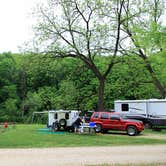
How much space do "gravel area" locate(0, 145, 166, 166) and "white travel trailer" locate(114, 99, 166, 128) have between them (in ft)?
49.7

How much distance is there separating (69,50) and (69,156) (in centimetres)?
1938

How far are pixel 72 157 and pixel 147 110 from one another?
18.9 metres

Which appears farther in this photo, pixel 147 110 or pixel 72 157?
pixel 147 110

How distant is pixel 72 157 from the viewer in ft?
41.9

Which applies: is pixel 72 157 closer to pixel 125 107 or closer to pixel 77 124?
pixel 77 124

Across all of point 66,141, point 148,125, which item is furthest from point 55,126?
point 66,141

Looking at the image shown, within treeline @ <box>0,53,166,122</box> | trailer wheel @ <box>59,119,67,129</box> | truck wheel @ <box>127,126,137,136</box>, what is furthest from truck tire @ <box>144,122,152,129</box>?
trailer wheel @ <box>59,119,67,129</box>

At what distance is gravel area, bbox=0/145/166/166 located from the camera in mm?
11570

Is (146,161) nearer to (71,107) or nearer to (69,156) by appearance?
(69,156)

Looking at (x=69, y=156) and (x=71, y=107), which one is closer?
(x=69, y=156)

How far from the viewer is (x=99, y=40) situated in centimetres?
3109

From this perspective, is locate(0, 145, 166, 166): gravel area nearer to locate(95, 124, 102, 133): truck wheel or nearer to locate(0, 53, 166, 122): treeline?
locate(0, 53, 166, 122): treeline

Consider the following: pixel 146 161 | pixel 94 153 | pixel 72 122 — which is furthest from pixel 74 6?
pixel 146 161

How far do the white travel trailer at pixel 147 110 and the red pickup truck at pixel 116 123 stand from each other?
3751mm
